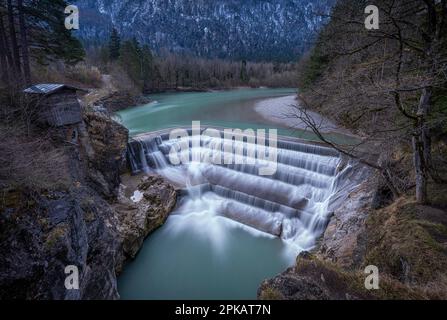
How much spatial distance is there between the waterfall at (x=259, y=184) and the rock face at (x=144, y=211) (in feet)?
2.54

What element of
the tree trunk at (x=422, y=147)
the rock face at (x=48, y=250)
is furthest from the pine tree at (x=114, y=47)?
the tree trunk at (x=422, y=147)

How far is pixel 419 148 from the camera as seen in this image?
4723 millimetres

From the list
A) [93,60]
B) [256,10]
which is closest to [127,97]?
[93,60]

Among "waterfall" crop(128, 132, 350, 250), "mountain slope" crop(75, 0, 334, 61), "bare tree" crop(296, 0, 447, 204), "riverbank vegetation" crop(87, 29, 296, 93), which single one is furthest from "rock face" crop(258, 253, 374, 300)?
"mountain slope" crop(75, 0, 334, 61)

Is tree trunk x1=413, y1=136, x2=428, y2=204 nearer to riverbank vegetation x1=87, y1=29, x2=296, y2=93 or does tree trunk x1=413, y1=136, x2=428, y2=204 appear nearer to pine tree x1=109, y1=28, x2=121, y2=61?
riverbank vegetation x1=87, y1=29, x2=296, y2=93

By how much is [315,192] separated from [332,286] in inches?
309

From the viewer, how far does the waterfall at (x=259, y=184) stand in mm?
9751

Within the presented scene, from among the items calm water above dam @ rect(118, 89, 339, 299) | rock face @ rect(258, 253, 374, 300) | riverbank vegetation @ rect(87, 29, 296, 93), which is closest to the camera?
rock face @ rect(258, 253, 374, 300)

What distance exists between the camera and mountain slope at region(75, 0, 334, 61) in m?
152

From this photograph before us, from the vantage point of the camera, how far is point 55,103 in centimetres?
808

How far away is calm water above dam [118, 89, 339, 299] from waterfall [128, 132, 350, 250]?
0.04 m

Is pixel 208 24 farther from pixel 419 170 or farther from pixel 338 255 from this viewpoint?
pixel 419 170

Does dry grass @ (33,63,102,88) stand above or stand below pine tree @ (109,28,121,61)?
below

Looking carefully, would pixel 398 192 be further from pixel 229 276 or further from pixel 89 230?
pixel 89 230
